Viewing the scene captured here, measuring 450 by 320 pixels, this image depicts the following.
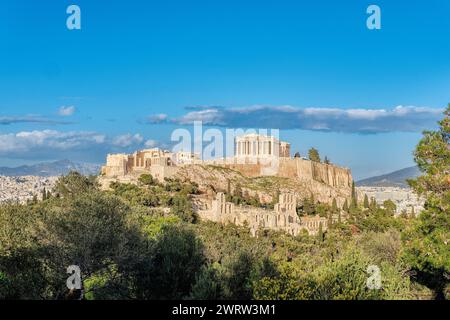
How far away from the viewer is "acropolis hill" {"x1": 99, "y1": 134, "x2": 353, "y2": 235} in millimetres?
51219

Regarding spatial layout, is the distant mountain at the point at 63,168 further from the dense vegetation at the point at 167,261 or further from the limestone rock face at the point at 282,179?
the dense vegetation at the point at 167,261

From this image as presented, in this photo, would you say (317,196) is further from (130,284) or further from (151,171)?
(130,284)

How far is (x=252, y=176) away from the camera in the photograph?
77.2 metres

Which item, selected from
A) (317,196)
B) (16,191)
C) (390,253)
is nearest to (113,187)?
(16,191)

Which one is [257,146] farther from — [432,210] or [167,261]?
[432,210]

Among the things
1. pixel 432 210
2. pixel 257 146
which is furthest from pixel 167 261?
pixel 257 146

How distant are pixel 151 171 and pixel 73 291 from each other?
157ft

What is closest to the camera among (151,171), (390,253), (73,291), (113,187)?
(73,291)

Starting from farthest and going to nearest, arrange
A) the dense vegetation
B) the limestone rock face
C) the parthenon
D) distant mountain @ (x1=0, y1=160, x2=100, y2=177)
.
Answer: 1. the parthenon
2. the limestone rock face
3. distant mountain @ (x1=0, y1=160, x2=100, y2=177)
4. the dense vegetation

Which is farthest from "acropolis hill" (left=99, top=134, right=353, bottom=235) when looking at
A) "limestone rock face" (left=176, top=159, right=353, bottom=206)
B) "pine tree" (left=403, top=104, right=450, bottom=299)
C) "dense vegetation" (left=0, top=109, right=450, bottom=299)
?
"pine tree" (left=403, top=104, right=450, bottom=299)

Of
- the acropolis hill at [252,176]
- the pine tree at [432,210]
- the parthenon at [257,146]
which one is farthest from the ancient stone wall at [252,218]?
the parthenon at [257,146]

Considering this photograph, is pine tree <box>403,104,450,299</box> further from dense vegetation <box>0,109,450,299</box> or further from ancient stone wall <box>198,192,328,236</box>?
ancient stone wall <box>198,192,328,236</box>
